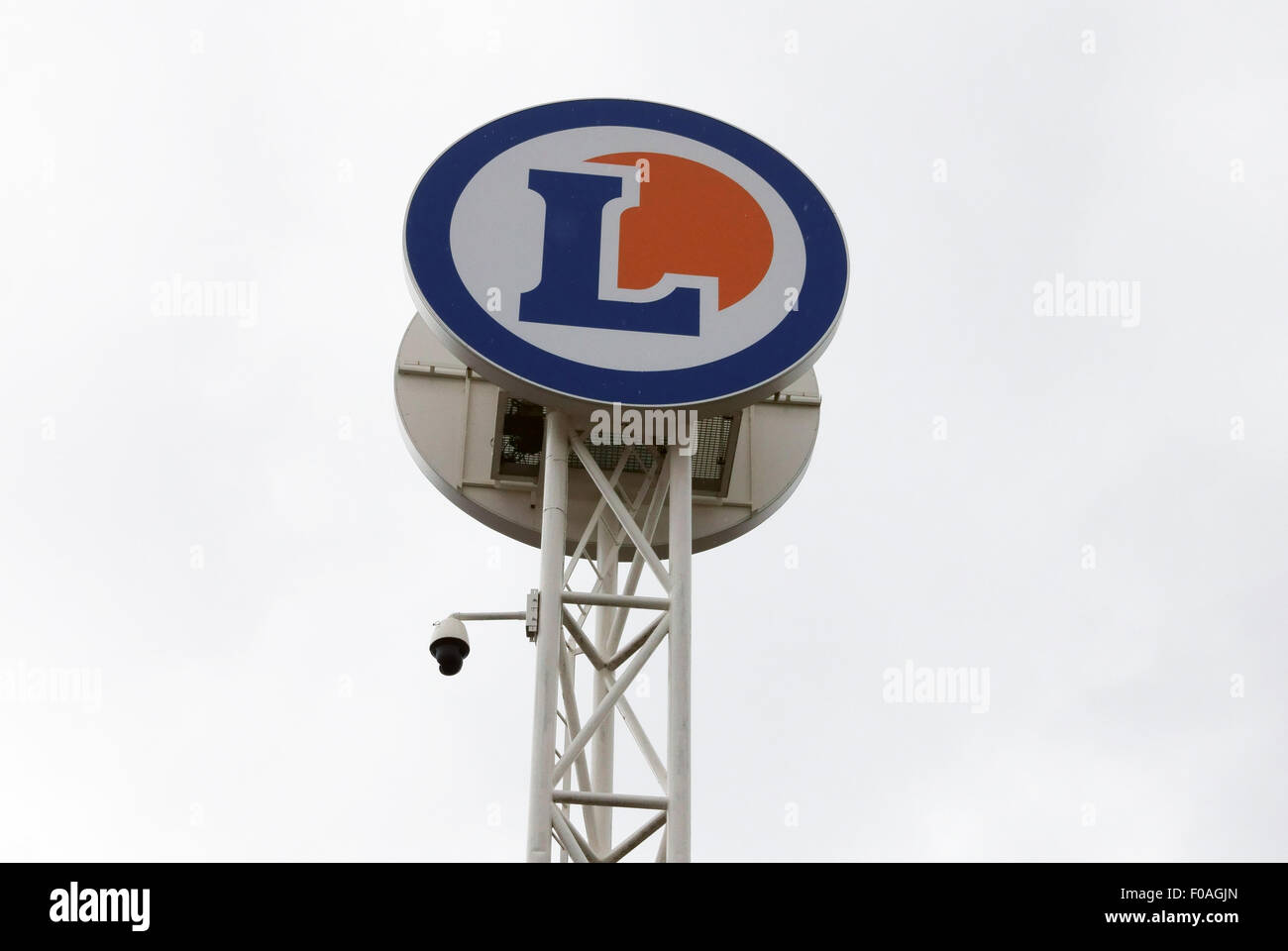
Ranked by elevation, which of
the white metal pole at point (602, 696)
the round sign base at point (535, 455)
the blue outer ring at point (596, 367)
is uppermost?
the blue outer ring at point (596, 367)

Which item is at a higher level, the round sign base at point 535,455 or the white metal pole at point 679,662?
the round sign base at point 535,455

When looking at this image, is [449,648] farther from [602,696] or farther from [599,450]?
[599,450]

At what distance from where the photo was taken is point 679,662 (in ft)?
47.4

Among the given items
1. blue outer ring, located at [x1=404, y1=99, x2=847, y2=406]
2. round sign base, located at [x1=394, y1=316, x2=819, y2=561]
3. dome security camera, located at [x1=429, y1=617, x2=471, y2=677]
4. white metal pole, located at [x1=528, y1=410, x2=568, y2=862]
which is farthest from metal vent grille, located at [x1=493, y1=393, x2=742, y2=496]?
dome security camera, located at [x1=429, y1=617, x2=471, y2=677]

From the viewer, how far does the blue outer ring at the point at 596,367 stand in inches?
599

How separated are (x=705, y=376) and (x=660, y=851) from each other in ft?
12.9

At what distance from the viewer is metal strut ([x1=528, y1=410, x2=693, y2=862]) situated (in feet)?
45.5

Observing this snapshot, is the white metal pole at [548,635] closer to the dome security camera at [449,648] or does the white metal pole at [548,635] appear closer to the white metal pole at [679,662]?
the dome security camera at [449,648]

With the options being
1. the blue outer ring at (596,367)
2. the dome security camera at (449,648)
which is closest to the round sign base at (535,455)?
the blue outer ring at (596,367)

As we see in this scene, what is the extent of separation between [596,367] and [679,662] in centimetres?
258

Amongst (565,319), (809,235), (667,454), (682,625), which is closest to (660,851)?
(682,625)

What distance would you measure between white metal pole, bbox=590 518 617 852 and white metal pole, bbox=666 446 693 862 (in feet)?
2.25

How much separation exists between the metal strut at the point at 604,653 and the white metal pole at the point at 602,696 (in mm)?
10

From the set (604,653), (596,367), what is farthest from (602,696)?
(596,367)
